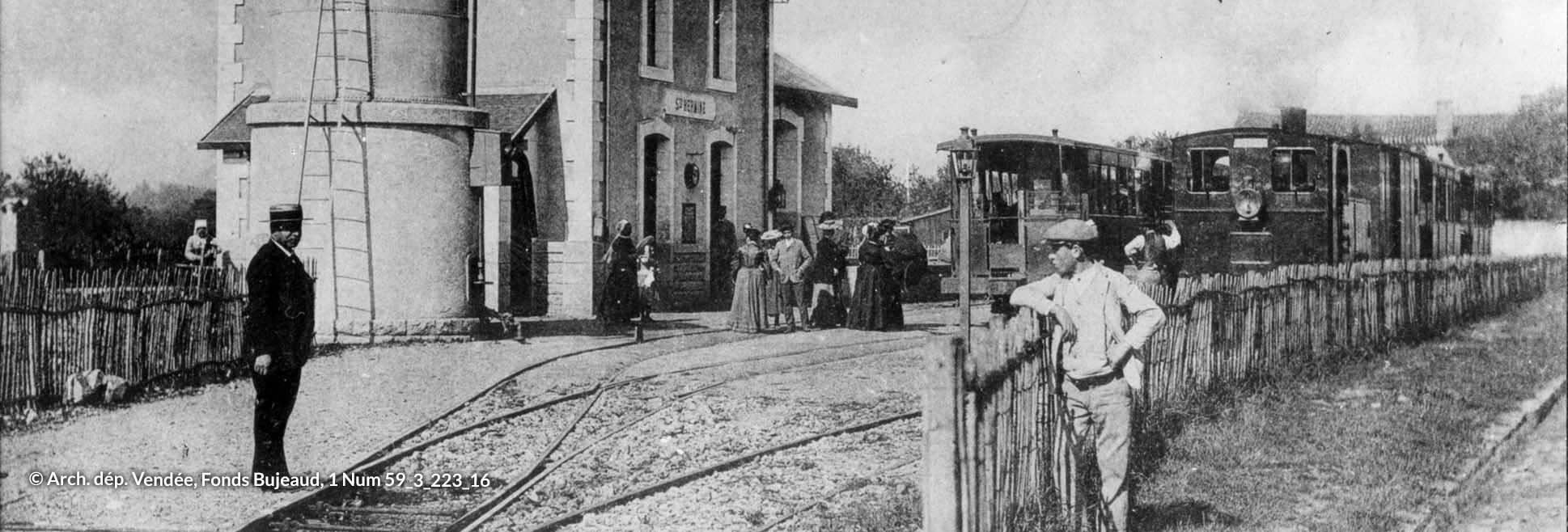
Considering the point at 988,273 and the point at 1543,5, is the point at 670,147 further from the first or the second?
the point at 1543,5

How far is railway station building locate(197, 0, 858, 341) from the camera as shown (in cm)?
1290

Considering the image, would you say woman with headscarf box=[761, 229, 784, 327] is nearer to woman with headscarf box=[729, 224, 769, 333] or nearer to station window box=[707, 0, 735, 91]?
woman with headscarf box=[729, 224, 769, 333]

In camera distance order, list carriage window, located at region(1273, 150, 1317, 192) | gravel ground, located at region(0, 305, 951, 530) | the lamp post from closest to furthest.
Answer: gravel ground, located at region(0, 305, 951, 530)
the lamp post
carriage window, located at region(1273, 150, 1317, 192)

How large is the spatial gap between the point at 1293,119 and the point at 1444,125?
4.22m

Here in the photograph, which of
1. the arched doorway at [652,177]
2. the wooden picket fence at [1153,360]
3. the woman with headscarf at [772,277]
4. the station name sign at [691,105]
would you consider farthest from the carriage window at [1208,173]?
the arched doorway at [652,177]

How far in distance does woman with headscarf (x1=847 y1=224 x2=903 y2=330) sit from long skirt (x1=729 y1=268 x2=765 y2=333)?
1414mm

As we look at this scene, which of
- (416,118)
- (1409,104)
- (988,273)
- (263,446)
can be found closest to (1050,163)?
(988,273)

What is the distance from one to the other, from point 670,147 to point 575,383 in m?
7.62

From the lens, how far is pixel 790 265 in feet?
52.6

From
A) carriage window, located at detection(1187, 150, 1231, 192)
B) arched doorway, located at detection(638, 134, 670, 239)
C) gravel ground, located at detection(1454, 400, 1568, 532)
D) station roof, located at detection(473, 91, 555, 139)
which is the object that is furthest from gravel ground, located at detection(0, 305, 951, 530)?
carriage window, located at detection(1187, 150, 1231, 192)

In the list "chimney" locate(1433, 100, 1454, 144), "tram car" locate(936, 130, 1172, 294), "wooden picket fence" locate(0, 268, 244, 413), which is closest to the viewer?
"wooden picket fence" locate(0, 268, 244, 413)

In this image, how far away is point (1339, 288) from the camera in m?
14.5

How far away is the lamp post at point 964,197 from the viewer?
7082 millimetres

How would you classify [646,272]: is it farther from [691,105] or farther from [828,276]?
[828,276]
